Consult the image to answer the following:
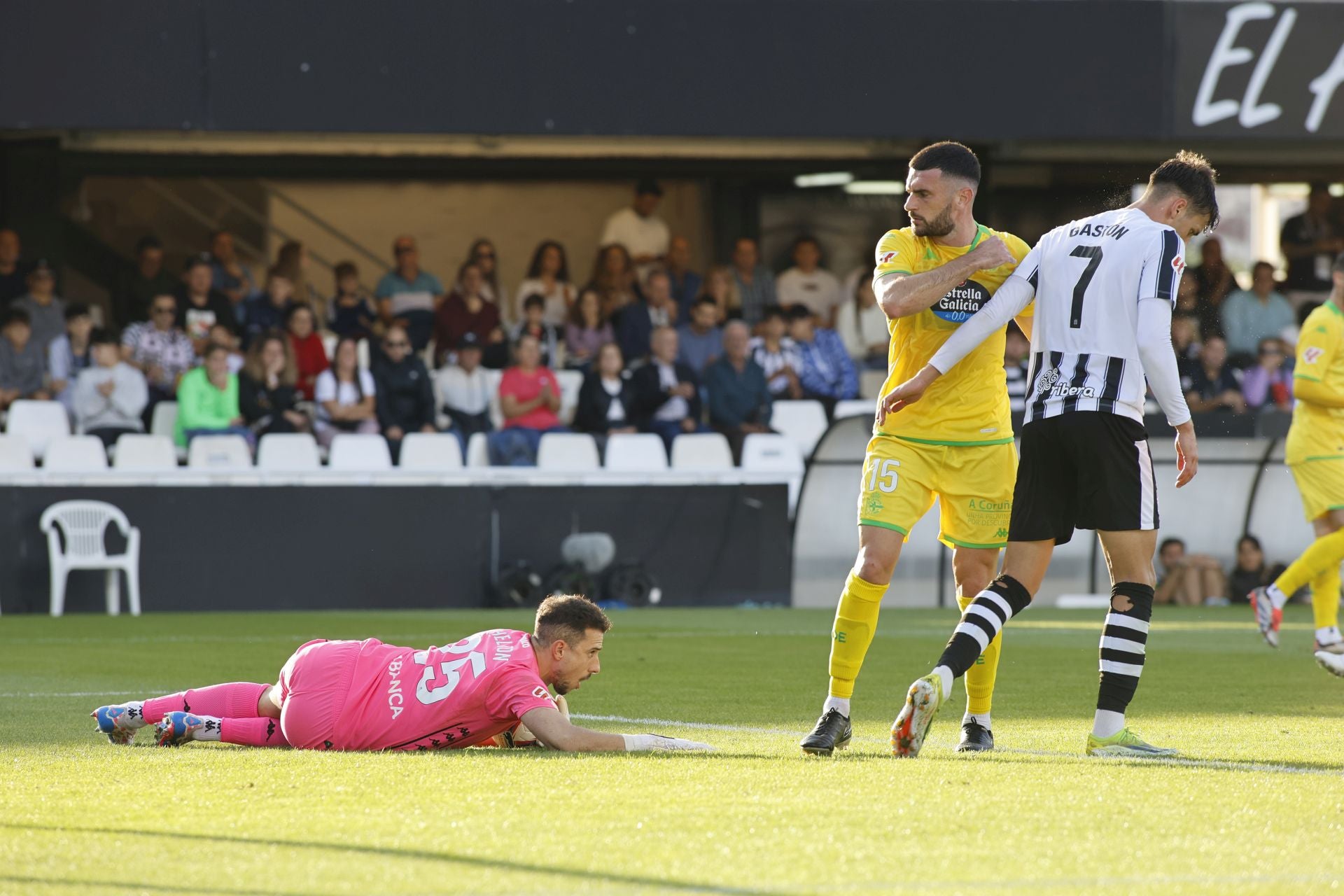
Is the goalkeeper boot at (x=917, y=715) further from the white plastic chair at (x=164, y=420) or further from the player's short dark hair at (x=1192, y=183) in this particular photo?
the white plastic chair at (x=164, y=420)

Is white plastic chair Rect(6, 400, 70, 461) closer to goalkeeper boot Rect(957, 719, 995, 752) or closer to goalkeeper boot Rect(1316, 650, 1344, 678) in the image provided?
goalkeeper boot Rect(1316, 650, 1344, 678)

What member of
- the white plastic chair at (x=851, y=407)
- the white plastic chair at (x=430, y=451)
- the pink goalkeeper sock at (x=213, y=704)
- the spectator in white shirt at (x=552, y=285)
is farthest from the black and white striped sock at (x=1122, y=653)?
the spectator in white shirt at (x=552, y=285)

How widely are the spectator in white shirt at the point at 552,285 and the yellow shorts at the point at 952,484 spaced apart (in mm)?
12865

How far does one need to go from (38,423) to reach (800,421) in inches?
275

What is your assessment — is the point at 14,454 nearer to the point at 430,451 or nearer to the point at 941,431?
A: the point at 430,451

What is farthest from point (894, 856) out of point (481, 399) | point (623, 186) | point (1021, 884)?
point (623, 186)

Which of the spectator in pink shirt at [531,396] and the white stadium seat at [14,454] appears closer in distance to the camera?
the white stadium seat at [14,454]

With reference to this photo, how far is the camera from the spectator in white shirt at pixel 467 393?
58.1 ft

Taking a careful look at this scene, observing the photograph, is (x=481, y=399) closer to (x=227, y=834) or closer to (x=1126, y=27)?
(x=1126, y=27)

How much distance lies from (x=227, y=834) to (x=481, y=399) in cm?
1335

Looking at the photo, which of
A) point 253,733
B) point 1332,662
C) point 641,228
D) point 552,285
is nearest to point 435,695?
point 253,733

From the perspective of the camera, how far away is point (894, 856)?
4254 mm

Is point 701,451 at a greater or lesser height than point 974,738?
greater

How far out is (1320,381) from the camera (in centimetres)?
1043
